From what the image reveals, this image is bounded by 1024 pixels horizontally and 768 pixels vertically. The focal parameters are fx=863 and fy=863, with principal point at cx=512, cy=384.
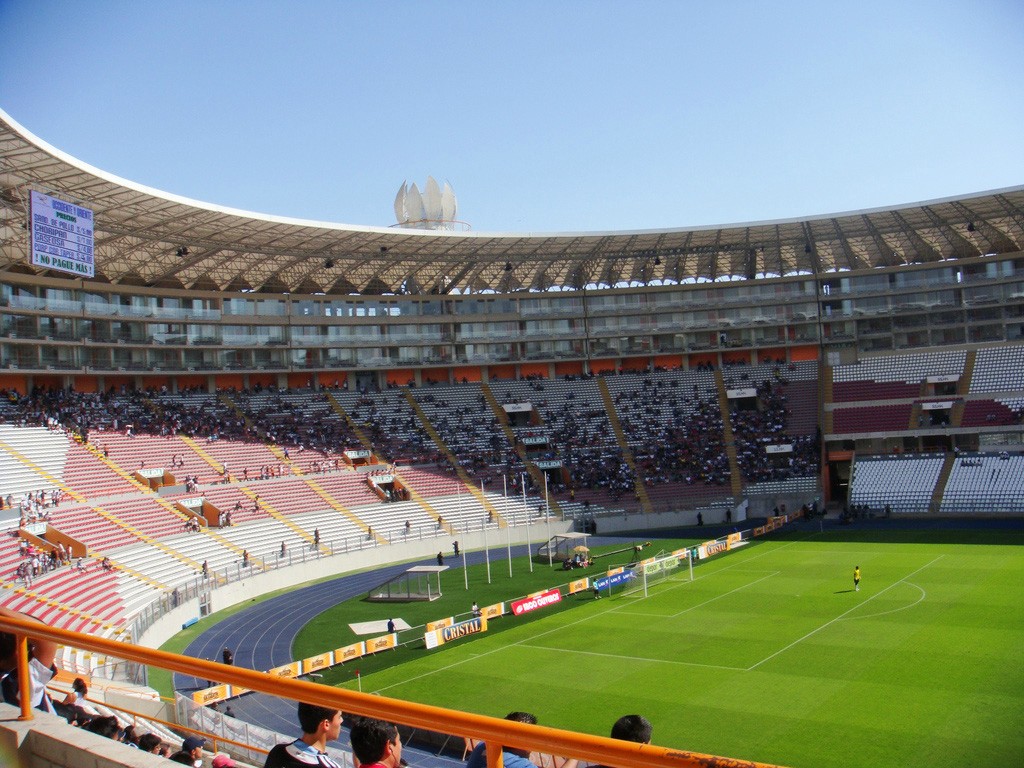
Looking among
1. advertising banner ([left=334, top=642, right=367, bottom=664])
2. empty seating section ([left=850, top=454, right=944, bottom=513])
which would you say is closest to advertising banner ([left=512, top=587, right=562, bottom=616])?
advertising banner ([left=334, top=642, right=367, bottom=664])

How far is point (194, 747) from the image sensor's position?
24.3ft

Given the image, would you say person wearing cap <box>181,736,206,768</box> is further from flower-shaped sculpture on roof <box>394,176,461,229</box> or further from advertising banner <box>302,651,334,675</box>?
flower-shaped sculpture on roof <box>394,176,461,229</box>

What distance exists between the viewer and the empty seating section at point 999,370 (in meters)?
59.2

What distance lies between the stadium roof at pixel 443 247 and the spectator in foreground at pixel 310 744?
39646mm


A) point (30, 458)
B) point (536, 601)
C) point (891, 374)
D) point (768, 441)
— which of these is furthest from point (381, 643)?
point (891, 374)

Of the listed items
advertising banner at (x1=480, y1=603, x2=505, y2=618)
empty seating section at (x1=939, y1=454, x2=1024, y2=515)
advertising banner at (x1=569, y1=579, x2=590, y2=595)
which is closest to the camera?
advertising banner at (x1=480, y1=603, x2=505, y2=618)

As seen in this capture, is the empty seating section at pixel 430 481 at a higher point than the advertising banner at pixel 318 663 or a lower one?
higher

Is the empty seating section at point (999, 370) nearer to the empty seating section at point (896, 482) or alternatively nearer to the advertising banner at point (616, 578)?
the empty seating section at point (896, 482)

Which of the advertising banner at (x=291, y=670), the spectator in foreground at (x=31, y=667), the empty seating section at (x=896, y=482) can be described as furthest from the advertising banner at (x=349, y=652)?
the empty seating section at (x=896, y=482)

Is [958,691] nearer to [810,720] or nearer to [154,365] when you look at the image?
[810,720]

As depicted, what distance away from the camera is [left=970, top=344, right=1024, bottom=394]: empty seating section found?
59.2m

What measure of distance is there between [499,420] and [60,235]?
35.5m

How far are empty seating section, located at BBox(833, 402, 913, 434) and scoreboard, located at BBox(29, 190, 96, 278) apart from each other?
49.0m

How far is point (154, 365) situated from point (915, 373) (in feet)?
181
